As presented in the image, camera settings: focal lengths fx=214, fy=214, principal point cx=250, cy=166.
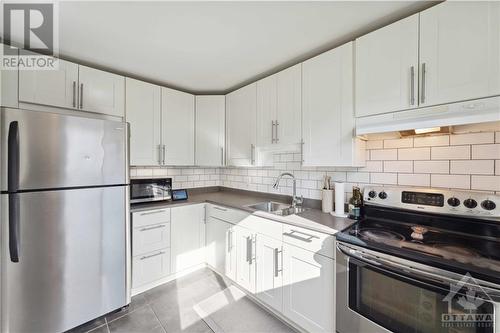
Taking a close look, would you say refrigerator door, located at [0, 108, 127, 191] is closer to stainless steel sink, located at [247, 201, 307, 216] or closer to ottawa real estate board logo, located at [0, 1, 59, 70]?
ottawa real estate board logo, located at [0, 1, 59, 70]

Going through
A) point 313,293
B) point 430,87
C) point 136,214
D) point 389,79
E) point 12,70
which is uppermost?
point 12,70

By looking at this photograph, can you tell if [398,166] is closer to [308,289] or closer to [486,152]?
[486,152]

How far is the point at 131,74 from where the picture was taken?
7.72 feet

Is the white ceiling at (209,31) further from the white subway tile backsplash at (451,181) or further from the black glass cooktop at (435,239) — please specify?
the black glass cooktop at (435,239)

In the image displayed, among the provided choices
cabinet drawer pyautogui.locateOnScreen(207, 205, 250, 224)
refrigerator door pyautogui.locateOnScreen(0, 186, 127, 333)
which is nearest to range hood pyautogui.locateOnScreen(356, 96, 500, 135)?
cabinet drawer pyautogui.locateOnScreen(207, 205, 250, 224)

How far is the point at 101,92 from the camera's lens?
2.08 m

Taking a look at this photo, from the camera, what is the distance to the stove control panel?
122 cm

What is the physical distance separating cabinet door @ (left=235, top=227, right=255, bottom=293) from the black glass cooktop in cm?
91

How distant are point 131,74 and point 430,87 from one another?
266 cm

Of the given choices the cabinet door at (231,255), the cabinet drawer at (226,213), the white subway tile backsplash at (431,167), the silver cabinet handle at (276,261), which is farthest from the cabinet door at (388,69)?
the cabinet door at (231,255)

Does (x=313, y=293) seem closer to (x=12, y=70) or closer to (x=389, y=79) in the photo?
(x=389, y=79)

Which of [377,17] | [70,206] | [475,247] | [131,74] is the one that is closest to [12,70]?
[131,74]

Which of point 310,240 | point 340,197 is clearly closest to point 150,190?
point 310,240

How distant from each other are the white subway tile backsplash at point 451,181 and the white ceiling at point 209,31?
3.60 ft
